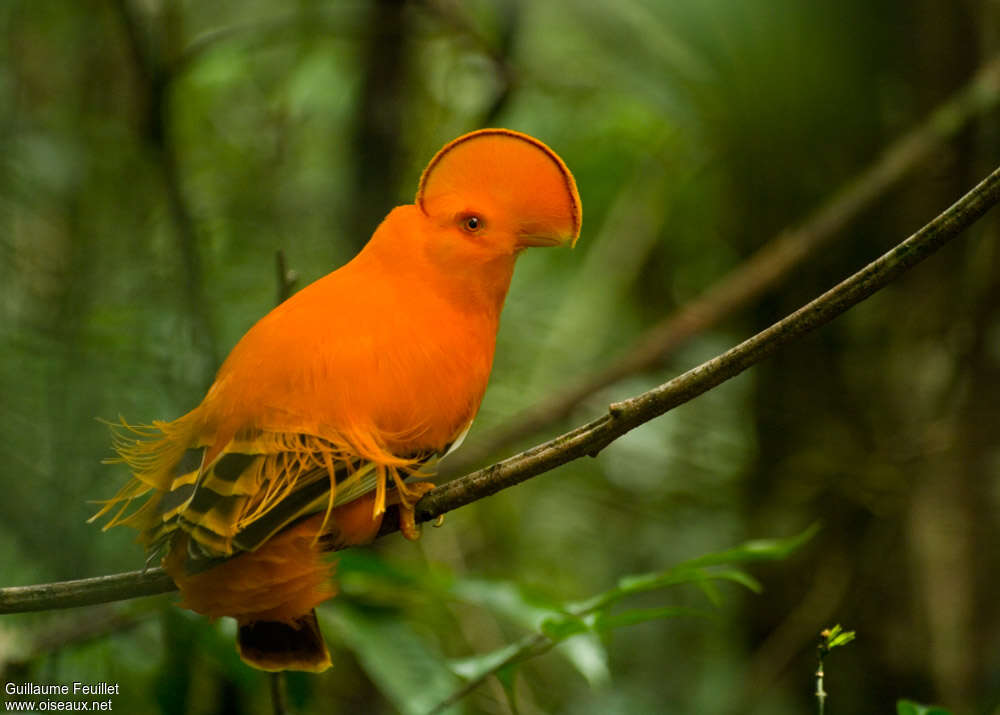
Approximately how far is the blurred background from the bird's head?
675 millimetres

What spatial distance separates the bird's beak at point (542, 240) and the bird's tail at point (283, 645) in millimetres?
596

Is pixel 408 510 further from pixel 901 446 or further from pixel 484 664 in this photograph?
pixel 901 446

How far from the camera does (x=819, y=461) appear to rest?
292 cm

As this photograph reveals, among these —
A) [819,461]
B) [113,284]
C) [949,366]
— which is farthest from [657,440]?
[113,284]

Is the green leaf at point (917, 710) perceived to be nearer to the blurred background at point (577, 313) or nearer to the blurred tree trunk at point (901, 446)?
the blurred background at point (577, 313)

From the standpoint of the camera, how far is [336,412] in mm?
1311

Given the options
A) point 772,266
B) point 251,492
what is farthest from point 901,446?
point 251,492

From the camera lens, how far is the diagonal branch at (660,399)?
3.41ft

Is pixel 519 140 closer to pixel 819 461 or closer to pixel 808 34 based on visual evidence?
pixel 819 461

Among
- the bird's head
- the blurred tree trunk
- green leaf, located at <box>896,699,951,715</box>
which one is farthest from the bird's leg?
the blurred tree trunk

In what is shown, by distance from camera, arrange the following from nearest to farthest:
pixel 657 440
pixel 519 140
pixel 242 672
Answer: pixel 519 140 < pixel 242 672 < pixel 657 440

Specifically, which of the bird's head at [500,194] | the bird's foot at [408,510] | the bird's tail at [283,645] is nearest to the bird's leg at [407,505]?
the bird's foot at [408,510]

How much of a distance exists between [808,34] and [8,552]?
2.63m

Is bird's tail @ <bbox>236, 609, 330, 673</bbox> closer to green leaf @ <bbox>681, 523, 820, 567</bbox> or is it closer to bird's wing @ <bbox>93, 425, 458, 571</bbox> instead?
→ bird's wing @ <bbox>93, 425, 458, 571</bbox>
